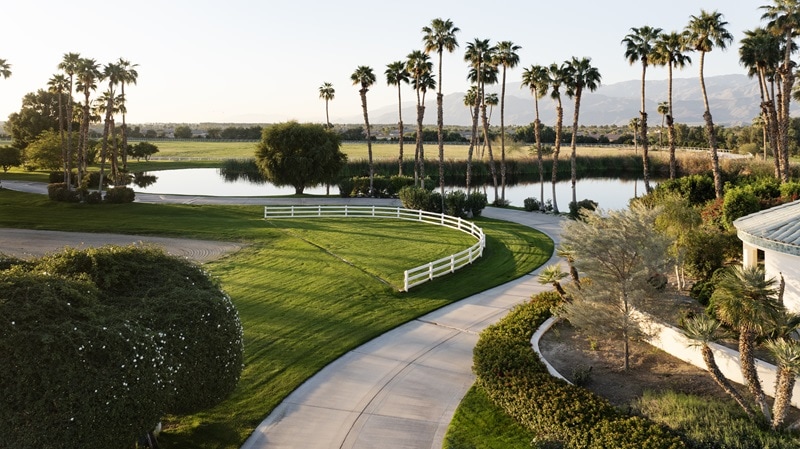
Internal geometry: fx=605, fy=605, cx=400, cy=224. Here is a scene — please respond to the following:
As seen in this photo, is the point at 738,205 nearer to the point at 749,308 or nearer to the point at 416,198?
the point at 749,308

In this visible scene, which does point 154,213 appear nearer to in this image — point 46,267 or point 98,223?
point 98,223

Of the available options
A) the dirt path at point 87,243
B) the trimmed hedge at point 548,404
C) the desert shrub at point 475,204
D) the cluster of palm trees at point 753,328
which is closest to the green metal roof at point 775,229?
the cluster of palm trees at point 753,328

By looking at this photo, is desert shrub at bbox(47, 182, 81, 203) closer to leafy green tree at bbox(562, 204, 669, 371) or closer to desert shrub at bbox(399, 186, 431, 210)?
desert shrub at bbox(399, 186, 431, 210)

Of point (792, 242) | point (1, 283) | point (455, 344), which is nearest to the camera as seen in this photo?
point (1, 283)

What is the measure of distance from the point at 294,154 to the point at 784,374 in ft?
189

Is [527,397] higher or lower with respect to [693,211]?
lower

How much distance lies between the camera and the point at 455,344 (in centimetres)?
1878

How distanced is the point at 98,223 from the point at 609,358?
37.2 m

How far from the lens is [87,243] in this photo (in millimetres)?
35062

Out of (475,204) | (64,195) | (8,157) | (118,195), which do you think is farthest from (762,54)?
(8,157)

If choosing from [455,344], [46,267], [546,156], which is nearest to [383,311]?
[455,344]

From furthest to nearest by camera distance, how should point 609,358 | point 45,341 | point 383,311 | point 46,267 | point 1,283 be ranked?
1. point 383,311
2. point 609,358
3. point 46,267
4. point 1,283
5. point 45,341

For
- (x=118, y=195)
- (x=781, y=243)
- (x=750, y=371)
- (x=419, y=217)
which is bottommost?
(x=750, y=371)

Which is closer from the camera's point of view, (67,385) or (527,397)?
(67,385)
